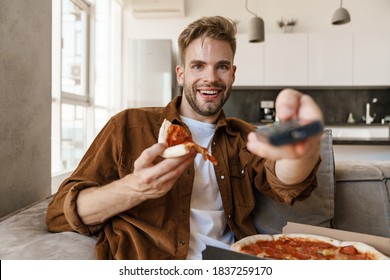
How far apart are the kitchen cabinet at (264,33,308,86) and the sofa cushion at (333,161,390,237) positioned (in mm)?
3106

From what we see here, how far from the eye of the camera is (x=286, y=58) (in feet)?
13.7

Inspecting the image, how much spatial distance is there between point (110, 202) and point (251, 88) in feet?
12.6

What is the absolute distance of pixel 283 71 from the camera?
4191 mm

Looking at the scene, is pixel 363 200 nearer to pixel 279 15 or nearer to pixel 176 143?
pixel 176 143

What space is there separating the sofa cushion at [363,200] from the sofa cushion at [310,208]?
7 cm

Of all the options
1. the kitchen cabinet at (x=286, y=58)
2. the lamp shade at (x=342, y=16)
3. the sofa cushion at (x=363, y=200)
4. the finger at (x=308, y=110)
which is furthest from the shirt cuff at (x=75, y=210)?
the kitchen cabinet at (x=286, y=58)

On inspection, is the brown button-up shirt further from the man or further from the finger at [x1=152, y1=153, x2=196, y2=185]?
the finger at [x1=152, y1=153, x2=196, y2=185]

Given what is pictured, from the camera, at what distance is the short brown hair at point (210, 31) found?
1208 millimetres

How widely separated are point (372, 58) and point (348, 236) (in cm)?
392

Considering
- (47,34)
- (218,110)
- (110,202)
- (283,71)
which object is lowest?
(110,202)

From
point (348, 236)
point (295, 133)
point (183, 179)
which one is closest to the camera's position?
point (295, 133)

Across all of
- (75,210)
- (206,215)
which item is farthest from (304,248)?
(75,210)
